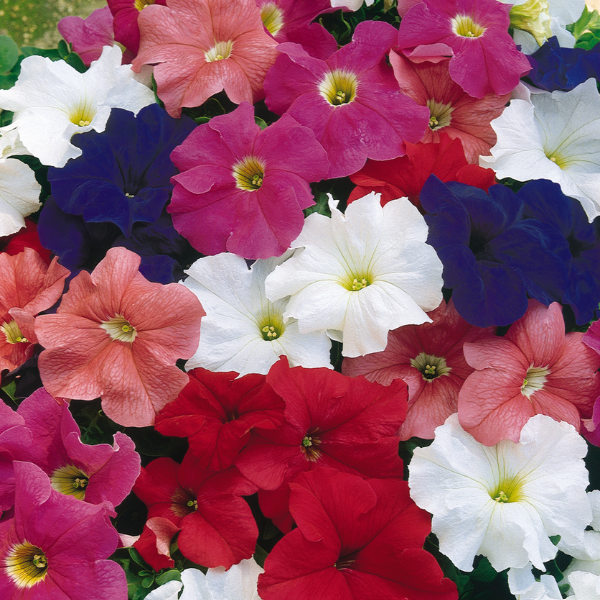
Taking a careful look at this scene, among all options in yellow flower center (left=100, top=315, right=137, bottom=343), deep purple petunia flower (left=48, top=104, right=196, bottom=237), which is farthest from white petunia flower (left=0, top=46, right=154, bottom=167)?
yellow flower center (left=100, top=315, right=137, bottom=343)

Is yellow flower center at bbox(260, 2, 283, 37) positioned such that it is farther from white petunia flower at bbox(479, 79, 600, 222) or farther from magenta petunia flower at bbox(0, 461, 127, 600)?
magenta petunia flower at bbox(0, 461, 127, 600)

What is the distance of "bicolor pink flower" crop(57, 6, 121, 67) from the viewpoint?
99cm

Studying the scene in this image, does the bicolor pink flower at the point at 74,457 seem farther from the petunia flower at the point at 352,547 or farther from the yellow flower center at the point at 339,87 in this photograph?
the yellow flower center at the point at 339,87

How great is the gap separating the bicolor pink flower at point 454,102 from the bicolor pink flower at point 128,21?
35 centimetres

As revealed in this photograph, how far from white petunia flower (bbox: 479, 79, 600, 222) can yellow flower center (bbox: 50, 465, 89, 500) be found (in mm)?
567

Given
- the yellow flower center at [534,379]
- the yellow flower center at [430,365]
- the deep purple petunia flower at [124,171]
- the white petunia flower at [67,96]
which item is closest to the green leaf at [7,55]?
the white petunia flower at [67,96]

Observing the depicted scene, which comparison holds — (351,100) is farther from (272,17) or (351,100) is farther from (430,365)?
(430,365)

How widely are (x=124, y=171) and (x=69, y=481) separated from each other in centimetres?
36

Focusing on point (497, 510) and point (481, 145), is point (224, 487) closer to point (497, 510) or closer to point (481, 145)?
point (497, 510)

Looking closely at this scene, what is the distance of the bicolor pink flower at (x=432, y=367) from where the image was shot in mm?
676

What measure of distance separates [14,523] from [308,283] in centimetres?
37

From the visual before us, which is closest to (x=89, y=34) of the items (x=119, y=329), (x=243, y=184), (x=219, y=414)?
(x=243, y=184)

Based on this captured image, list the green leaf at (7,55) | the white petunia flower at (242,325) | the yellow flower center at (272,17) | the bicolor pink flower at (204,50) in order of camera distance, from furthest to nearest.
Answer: the green leaf at (7,55), the yellow flower center at (272,17), the bicolor pink flower at (204,50), the white petunia flower at (242,325)

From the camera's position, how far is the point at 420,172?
725 mm
